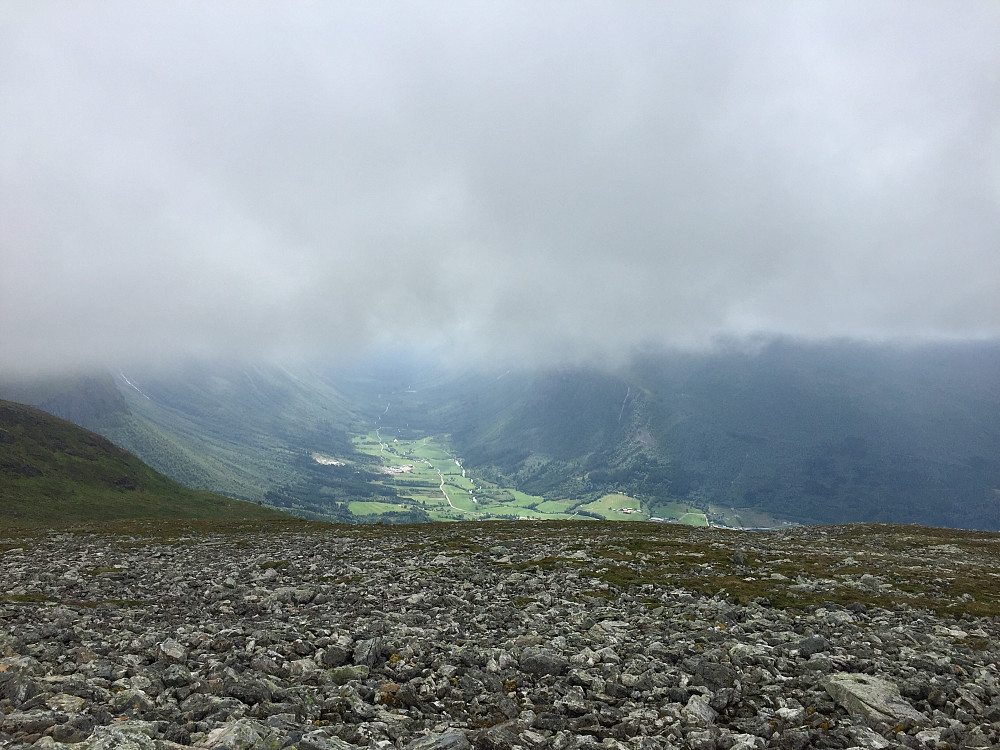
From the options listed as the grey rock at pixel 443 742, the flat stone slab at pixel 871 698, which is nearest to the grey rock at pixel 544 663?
the grey rock at pixel 443 742

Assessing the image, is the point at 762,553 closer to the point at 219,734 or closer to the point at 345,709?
the point at 345,709

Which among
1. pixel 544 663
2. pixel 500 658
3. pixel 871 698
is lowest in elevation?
pixel 500 658

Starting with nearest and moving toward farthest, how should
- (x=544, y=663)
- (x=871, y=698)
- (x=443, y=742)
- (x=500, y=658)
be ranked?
(x=443, y=742) < (x=871, y=698) < (x=544, y=663) < (x=500, y=658)

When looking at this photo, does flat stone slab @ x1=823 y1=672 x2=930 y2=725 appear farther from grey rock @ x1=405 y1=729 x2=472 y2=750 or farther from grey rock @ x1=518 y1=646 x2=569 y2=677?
grey rock @ x1=405 y1=729 x2=472 y2=750

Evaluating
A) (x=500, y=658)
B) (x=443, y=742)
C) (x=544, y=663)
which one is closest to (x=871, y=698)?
(x=544, y=663)

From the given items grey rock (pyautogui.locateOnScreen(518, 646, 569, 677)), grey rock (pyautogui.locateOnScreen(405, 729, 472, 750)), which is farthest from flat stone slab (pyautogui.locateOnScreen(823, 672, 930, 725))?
grey rock (pyautogui.locateOnScreen(405, 729, 472, 750))

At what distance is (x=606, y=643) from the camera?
16047 millimetres

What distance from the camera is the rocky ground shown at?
10.2 metres

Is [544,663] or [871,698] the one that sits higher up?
[871,698]

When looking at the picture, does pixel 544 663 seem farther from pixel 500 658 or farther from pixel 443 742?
pixel 443 742

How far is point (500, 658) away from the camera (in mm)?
14594

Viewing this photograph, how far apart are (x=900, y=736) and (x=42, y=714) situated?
1761cm

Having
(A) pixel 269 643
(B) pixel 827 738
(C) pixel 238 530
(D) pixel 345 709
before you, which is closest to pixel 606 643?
(B) pixel 827 738

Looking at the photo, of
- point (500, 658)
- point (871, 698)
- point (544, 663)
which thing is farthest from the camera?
point (500, 658)
